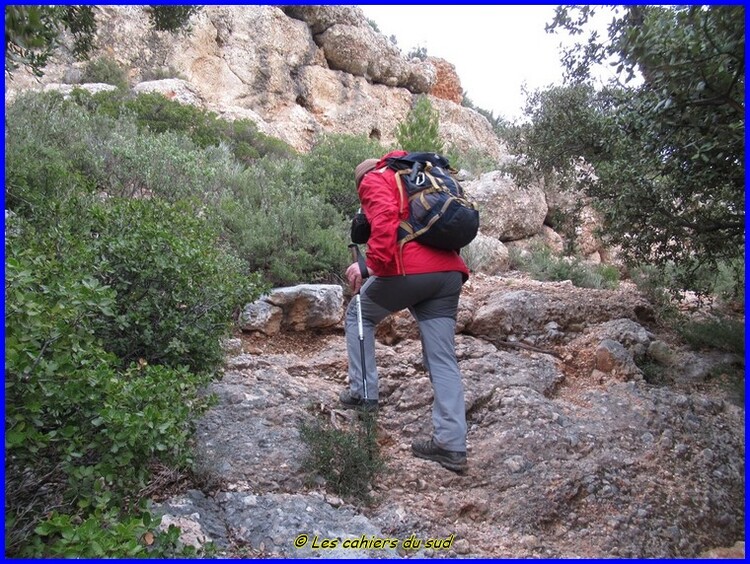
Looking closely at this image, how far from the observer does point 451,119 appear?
26484 millimetres

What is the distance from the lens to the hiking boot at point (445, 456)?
3.66 meters

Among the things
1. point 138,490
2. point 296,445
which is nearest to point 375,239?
point 296,445

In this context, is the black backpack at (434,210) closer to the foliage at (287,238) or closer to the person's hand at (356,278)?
the person's hand at (356,278)

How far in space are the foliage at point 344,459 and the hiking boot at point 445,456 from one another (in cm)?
32

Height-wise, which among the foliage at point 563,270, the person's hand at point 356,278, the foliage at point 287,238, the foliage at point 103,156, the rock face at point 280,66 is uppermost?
the rock face at point 280,66

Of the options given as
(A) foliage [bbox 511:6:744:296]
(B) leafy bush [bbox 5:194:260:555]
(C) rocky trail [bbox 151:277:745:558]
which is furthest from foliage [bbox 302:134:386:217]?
(B) leafy bush [bbox 5:194:260:555]

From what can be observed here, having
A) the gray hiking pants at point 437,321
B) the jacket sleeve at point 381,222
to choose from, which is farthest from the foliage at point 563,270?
the jacket sleeve at point 381,222

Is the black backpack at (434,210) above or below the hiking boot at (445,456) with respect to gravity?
above

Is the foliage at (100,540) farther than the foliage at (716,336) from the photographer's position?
No

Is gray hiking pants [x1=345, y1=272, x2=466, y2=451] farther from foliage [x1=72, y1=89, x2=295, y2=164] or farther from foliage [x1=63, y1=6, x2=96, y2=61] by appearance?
foliage [x1=72, y1=89, x2=295, y2=164]

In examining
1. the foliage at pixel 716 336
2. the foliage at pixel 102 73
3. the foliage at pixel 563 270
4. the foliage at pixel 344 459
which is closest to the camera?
the foliage at pixel 344 459

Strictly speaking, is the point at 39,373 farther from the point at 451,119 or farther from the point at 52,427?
the point at 451,119

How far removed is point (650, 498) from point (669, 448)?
2.57 ft

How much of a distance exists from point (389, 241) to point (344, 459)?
4.29 feet
